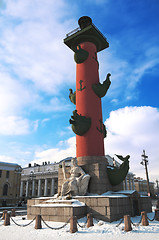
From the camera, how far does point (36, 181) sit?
248 ft

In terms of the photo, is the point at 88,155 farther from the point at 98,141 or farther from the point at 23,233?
the point at 23,233

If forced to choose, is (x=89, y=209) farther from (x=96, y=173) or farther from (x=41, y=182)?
(x=41, y=182)

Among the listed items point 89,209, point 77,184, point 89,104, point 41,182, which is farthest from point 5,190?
point 89,209

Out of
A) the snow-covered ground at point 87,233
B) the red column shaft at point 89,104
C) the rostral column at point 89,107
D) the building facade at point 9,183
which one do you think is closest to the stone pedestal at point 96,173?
the rostral column at point 89,107

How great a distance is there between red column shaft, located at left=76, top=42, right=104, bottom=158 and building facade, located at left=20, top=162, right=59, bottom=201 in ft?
163

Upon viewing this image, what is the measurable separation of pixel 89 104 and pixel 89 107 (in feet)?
1.08

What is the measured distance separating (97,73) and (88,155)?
938 cm

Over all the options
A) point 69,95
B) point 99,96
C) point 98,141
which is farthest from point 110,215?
point 69,95

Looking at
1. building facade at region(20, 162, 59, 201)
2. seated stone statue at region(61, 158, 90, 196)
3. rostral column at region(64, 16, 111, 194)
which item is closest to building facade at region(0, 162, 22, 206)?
building facade at region(20, 162, 59, 201)

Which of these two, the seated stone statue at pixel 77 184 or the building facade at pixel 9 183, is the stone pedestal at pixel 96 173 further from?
the building facade at pixel 9 183

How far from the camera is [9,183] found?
154 ft

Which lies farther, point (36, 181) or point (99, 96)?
point (36, 181)

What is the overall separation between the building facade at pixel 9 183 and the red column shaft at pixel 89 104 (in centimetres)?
3291

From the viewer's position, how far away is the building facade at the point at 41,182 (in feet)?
224
